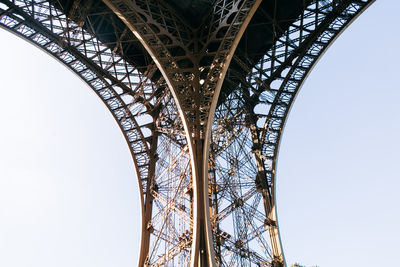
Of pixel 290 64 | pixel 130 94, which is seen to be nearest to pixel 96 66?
pixel 130 94

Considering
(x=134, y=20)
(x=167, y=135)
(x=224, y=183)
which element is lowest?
(x=224, y=183)

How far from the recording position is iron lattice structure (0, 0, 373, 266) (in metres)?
16.5

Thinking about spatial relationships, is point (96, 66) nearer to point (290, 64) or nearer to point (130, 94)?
point (130, 94)

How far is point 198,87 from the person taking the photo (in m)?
17.4

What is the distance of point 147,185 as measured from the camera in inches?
893

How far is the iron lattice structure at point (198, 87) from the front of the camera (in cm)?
1652

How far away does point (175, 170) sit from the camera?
69.1ft

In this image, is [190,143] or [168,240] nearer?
[190,143]

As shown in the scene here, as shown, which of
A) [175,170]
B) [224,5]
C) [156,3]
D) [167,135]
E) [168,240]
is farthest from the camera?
[167,135]

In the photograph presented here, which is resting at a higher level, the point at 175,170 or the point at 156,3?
the point at 156,3

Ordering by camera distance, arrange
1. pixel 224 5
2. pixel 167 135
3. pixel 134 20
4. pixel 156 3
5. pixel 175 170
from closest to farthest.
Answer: pixel 134 20, pixel 224 5, pixel 156 3, pixel 175 170, pixel 167 135

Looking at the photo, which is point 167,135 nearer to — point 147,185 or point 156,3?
point 147,185

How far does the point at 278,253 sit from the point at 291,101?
7677 mm

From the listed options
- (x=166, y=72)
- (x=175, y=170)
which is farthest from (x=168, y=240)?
(x=166, y=72)
